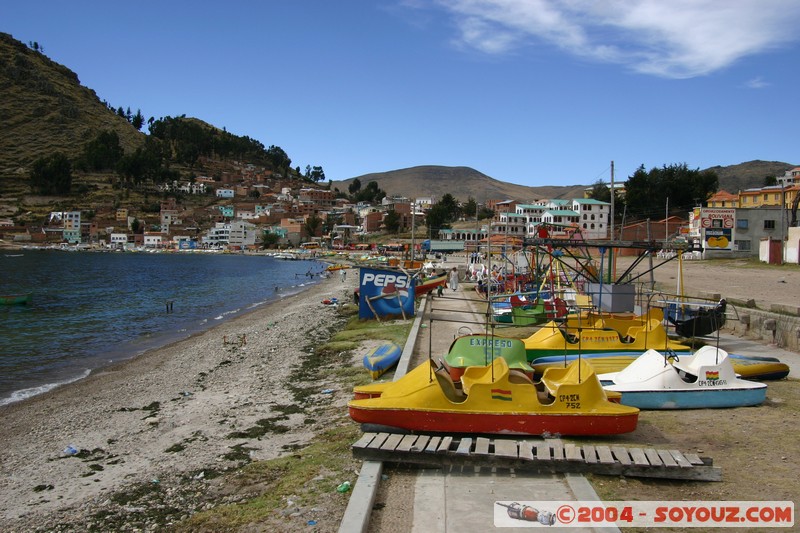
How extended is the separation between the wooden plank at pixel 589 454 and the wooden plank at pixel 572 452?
62 mm

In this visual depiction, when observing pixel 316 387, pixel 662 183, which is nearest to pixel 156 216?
pixel 662 183

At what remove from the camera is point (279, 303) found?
41.8 metres

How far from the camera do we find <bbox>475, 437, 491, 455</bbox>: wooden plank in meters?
7.35

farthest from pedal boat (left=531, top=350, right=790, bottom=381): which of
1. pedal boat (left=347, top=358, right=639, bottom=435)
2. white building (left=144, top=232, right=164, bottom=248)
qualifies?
white building (left=144, top=232, right=164, bottom=248)

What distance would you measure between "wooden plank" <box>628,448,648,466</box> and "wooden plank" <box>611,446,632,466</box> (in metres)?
0.06

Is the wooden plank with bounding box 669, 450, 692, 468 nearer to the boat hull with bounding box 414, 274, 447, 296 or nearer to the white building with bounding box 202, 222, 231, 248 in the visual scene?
the boat hull with bounding box 414, 274, 447, 296

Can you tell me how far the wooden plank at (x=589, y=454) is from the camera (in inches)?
282

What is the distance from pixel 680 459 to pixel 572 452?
4.19ft

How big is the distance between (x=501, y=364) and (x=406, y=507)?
2883 mm

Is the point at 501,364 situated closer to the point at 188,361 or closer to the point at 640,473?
the point at 640,473

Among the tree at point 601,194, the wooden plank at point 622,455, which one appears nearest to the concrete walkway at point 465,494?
the wooden plank at point 622,455

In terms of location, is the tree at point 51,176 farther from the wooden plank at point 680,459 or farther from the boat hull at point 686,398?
the wooden plank at point 680,459

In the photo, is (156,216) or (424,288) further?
(156,216)

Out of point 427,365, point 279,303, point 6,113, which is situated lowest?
point 279,303
